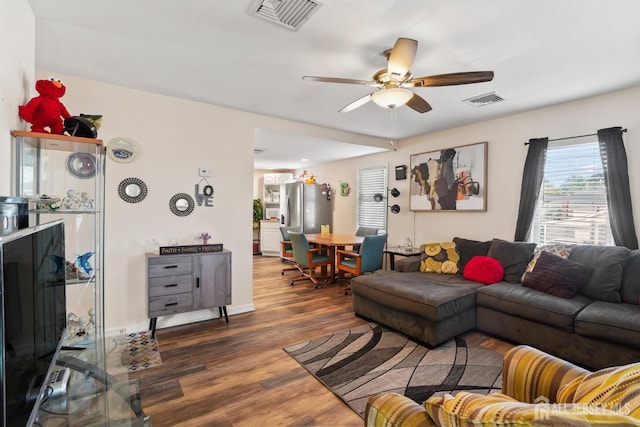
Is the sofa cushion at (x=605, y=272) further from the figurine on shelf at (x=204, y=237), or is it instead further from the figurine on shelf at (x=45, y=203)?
the figurine on shelf at (x=45, y=203)

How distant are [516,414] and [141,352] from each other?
303 cm

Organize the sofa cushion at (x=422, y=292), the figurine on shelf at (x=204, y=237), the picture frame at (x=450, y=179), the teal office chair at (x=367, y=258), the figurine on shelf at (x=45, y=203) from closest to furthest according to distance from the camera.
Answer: the figurine on shelf at (x=45, y=203), the sofa cushion at (x=422, y=292), the figurine on shelf at (x=204, y=237), the picture frame at (x=450, y=179), the teal office chair at (x=367, y=258)

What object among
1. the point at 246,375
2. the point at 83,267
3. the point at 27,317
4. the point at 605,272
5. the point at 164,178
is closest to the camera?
the point at 27,317

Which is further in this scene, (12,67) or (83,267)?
(83,267)

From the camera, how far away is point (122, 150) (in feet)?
9.97

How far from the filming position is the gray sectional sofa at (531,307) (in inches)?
92.4

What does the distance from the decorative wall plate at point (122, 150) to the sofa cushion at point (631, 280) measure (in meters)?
4.85

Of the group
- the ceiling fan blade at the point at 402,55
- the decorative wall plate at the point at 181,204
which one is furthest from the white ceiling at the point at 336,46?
the decorative wall plate at the point at 181,204

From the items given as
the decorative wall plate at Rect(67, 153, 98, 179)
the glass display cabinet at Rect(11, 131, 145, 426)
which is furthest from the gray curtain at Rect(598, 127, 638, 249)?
the decorative wall plate at Rect(67, 153, 98, 179)

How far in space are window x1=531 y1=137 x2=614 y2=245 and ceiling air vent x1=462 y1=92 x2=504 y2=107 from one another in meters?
0.94

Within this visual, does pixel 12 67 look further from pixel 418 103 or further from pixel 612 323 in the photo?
pixel 612 323

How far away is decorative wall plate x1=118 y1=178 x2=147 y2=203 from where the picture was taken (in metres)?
3.05

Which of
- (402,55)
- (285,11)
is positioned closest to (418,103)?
(402,55)

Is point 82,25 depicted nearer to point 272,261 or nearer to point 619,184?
point 619,184
